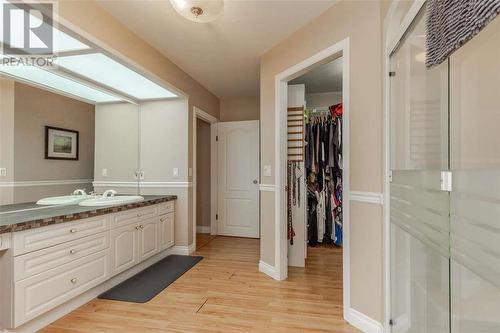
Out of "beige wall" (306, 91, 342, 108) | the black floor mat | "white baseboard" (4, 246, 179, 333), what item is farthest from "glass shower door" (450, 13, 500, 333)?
"beige wall" (306, 91, 342, 108)

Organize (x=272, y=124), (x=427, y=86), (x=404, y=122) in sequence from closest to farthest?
(x=427, y=86) < (x=404, y=122) < (x=272, y=124)

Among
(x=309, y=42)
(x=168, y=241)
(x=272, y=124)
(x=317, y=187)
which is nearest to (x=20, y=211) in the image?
(x=168, y=241)

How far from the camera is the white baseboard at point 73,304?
1773 millimetres

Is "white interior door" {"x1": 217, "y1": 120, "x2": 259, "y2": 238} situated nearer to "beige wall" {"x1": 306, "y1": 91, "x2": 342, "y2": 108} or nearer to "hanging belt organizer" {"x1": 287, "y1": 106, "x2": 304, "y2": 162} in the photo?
"beige wall" {"x1": 306, "y1": 91, "x2": 342, "y2": 108}

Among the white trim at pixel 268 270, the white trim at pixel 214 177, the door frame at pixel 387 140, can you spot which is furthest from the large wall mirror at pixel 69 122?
the door frame at pixel 387 140

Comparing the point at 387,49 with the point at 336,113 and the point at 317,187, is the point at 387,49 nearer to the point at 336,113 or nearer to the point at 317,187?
the point at 336,113

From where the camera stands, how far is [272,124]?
9.30 ft

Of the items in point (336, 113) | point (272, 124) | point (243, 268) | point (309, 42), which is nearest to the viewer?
point (309, 42)

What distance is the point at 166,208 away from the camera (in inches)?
134

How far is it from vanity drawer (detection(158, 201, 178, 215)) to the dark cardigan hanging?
303cm

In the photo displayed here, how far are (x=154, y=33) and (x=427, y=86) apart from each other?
234 centimetres

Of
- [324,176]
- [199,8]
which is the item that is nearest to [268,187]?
[324,176]

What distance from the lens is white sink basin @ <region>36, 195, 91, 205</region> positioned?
2.25 meters

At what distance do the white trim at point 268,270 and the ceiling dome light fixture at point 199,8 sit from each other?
2394mm
